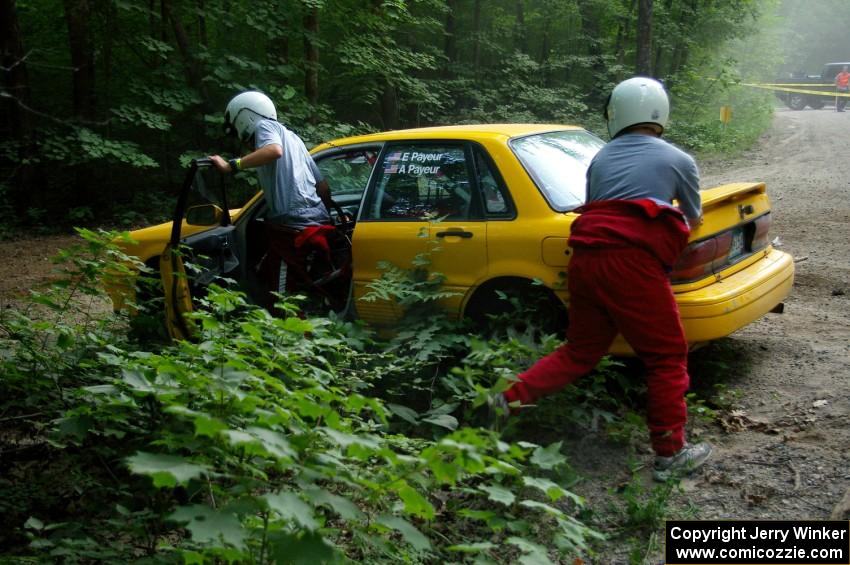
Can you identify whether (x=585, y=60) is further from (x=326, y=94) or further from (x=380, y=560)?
(x=380, y=560)

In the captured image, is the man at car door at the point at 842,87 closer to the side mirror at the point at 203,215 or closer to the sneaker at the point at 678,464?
the side mirror at the point at 203,215

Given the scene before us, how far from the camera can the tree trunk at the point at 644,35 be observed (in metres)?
15.6

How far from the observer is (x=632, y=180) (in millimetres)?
3779

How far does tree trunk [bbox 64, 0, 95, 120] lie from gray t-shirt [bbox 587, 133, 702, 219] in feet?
34.4

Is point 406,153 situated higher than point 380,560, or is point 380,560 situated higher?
point 406,153

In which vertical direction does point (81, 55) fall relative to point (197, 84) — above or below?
Result: above

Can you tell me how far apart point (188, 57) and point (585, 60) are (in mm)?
12078

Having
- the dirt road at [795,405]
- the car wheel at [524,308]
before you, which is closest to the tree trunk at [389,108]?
the dirt road at [795,405]

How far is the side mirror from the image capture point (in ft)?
17.3

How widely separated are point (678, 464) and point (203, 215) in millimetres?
3471

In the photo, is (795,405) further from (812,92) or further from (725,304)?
(812,92)

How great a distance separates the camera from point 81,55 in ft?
40.1

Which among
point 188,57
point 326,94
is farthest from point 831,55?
point 188,57

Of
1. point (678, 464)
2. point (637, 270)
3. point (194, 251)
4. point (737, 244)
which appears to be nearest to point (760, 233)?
point (737, 244)
